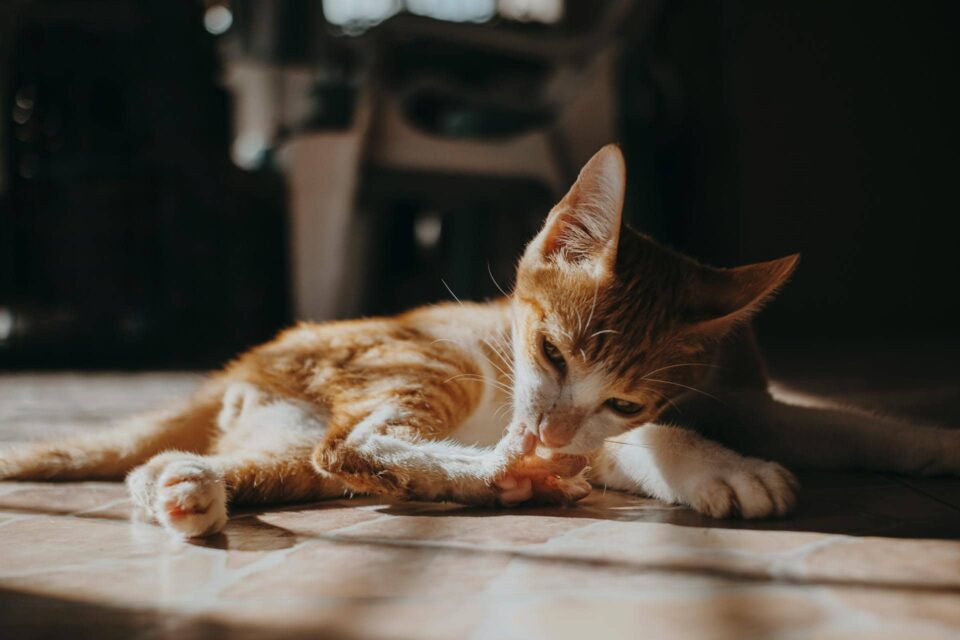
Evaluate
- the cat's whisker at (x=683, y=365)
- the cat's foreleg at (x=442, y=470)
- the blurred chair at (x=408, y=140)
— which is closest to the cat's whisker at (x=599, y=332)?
the cat's whisker at (x=683, y=365)

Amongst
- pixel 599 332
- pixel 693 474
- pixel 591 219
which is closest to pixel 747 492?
pixel 693 474

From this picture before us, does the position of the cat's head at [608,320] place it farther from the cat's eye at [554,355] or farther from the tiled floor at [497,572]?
the tiled floor at [497,572]

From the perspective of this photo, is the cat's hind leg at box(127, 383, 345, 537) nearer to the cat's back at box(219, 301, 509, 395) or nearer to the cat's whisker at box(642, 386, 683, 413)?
the cat's back at box(219, 301, 509, 395)

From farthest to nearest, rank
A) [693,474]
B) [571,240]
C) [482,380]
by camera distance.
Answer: [482,380]
[571,240]
[693,474]

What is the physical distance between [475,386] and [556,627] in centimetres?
93

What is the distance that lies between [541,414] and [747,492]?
1.34ft

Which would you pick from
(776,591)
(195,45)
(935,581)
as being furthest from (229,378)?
(195,45)

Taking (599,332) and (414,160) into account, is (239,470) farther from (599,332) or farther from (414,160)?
(414,160)

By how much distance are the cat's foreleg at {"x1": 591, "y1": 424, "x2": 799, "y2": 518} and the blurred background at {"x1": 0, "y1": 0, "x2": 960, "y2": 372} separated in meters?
2.29

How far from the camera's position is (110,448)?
1.83 meters

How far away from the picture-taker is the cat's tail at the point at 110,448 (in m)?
1.80

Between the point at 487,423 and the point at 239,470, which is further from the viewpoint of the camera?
the point at 487,423

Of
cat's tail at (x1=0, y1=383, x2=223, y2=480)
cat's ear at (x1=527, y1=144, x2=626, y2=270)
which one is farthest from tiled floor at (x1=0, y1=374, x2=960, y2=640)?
cat's ear at (x1=527, y1=144, x2=626, y2=270)

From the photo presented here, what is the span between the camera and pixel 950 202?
5.48 m
